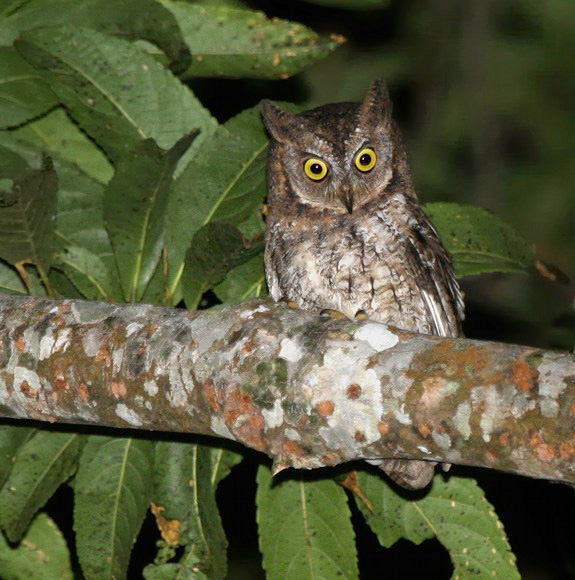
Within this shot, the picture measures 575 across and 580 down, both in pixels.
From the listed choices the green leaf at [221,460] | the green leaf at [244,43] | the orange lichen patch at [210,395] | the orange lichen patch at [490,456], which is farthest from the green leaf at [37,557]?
the orange lichen patch at [490,456]

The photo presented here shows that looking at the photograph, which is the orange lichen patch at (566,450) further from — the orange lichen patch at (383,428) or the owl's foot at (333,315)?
the owl's foot at (333,315)

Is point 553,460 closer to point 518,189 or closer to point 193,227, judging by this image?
point 193,227

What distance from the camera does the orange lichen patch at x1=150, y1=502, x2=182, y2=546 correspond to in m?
2.92

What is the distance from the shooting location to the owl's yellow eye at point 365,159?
3.77m

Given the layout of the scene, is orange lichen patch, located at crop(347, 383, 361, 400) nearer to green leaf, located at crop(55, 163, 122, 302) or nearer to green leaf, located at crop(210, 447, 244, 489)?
green leaf, located at crop(210, 447, 244, 489)

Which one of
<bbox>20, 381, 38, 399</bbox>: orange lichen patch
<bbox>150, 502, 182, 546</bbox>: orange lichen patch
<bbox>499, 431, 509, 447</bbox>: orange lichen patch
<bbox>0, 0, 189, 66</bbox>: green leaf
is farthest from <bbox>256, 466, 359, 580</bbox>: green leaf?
<bbox>0, 0, 189, 66</bbox>: green leaf

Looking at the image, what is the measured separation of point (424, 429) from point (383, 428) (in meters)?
0.11

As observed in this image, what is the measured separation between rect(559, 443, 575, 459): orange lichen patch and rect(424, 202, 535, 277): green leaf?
146 cm

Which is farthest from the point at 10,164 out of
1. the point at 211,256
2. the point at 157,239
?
the point at 211,256

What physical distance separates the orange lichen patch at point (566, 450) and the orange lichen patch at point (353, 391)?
0.47 metres

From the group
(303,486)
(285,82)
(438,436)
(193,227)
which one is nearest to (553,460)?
(438,436)

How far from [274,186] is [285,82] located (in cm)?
50

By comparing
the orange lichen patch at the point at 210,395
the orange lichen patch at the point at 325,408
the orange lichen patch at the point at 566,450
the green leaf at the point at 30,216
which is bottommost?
the orange lichen patch at the point at 210,395

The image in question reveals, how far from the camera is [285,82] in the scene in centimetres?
410
